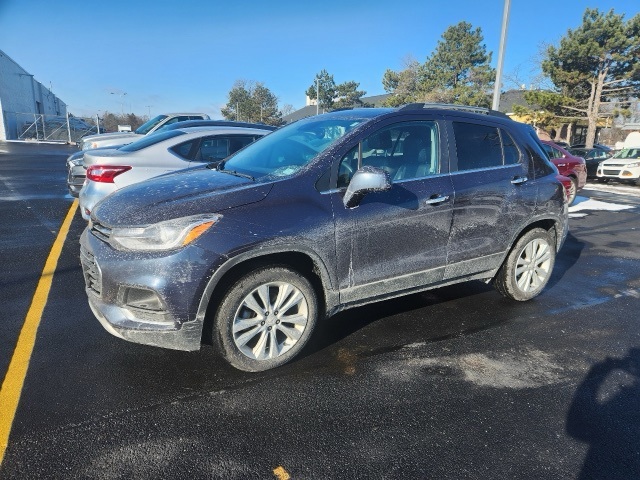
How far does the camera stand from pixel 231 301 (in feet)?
9.62

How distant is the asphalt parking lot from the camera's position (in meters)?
2.35

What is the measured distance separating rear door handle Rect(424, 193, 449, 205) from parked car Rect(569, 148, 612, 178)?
19385 millimetres

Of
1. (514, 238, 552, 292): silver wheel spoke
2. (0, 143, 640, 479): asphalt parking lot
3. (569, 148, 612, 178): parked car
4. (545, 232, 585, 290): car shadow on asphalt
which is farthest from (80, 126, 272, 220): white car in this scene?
(569, 148, 612, 178): parked car

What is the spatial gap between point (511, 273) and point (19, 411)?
4.15 meters

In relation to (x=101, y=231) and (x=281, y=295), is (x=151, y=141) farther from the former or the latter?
(x=281, y=295)

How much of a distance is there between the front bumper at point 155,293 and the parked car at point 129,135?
863 cm

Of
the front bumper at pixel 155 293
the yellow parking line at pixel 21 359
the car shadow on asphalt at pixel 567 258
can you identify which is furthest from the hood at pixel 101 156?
the car shadow on asphalt at pixel 567 258

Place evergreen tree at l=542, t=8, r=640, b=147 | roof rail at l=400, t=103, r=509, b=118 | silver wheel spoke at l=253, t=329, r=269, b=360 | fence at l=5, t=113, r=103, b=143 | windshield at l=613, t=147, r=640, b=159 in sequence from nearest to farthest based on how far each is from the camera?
1. silver wheel spoke at l=253, t=329, r=269, b=360
2. roof rail at l=400, t=103, r=509, b=118
3. windshield at l=613, t=147, r=640, b=159
4. evergreen tree at l=542, t=8, r=640, b=147
5. fence at l=5, t=113, r=103, b=143

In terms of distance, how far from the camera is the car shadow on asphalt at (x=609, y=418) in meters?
2.38

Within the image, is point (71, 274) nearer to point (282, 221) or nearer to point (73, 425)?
point (73, 425)

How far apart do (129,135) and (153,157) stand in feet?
21.5

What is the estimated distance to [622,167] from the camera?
18.2 m

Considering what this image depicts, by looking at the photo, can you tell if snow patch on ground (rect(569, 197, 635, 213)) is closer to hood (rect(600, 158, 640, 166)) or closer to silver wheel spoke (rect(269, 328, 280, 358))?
hood (rect(600, 158, 640, 166))

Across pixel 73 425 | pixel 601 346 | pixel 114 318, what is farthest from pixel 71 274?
pixel 601 346
